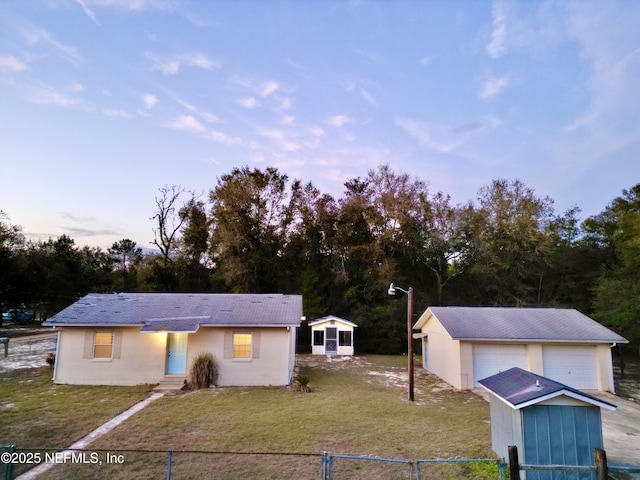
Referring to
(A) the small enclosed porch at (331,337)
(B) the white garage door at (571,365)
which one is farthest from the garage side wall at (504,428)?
(A) the small enclosed porch at (331,337)

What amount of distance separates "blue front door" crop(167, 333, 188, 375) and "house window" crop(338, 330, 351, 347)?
13.1 meters

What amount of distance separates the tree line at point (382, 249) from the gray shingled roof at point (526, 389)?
18694 mm

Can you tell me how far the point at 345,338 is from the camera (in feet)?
84.9

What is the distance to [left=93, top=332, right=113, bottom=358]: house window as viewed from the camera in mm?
15227

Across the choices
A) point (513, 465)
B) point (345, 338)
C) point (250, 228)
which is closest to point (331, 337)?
point (345, 338)

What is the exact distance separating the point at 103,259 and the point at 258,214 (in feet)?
103

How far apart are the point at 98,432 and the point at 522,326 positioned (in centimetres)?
1775

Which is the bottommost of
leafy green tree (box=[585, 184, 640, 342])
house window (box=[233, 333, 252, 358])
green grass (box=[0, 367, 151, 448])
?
green grass (box=[0, 367, 151, 448])

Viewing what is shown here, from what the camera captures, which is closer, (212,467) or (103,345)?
(212,467)

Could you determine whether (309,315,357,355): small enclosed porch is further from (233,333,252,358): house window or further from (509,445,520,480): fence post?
(509,445,520,480): fence post

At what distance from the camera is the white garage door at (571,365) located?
626 inches

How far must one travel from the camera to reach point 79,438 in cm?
880

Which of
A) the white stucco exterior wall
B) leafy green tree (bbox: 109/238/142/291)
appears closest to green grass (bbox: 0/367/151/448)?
the white stucco exterior wall

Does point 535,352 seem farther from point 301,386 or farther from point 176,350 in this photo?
point 176,350
